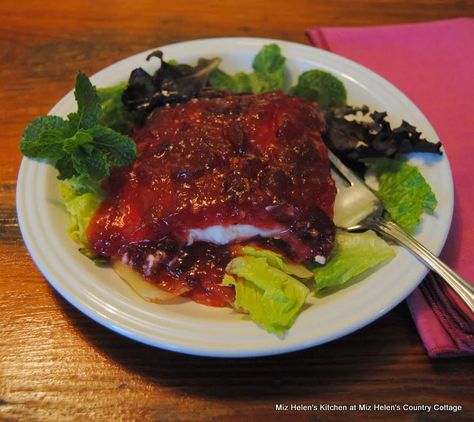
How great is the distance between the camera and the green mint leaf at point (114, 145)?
1.94 m

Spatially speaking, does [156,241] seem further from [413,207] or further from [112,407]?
[413,207]

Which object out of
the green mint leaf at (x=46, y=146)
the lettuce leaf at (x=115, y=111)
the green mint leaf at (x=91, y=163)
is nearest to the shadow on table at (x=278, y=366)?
the green mint leaf at (x=91, y=163)

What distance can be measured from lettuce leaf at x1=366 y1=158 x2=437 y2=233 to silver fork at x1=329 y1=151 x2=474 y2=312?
60 mm

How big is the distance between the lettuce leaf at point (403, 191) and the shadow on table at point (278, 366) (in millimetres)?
444

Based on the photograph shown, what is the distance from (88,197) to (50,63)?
153 cm

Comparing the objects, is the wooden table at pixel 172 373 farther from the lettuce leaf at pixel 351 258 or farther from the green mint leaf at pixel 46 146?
the green mint leaf at pixel 46 146

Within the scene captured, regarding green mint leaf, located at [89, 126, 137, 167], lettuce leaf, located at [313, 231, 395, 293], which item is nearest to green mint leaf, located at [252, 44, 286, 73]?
green mint leaf, located at [89, 126, 137, 167]

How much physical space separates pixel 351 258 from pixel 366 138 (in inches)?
28.9

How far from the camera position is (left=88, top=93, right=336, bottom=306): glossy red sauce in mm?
1878

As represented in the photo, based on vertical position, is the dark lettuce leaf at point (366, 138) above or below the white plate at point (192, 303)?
above

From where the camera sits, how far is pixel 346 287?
1814 millimetres

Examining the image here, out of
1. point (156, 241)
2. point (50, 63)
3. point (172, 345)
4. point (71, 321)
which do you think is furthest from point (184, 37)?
point (172, 345)

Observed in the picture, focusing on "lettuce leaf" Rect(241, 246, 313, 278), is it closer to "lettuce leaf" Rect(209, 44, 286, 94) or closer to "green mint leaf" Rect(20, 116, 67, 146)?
Result: "green mint leaf" Rect(20, 116, 67, 146)

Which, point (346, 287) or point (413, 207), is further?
point (413, 207)
